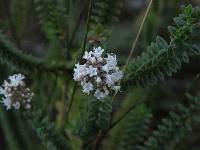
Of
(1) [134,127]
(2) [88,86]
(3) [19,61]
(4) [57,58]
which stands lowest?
(2) [88,86]

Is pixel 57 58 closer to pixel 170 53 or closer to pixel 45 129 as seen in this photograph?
pixel 45 129

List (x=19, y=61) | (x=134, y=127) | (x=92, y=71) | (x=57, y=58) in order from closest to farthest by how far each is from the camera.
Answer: (x=92, y=71)
(x=19, y=61)
(x=134, y=127)
(x=57, y=58)

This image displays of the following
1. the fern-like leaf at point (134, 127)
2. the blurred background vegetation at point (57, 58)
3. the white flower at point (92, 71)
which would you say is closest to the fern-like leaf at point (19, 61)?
the blurred background vegetation at point (57, 58)

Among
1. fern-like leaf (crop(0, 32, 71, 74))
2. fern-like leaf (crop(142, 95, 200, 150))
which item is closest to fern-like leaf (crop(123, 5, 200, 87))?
fern-like leaf (crop(142, 95, 200, 150))

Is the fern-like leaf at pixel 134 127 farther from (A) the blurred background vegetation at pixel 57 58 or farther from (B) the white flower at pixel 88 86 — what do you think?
(B) the white flower at pixel 88 86

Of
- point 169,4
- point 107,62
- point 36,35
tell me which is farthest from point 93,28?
point 36,35

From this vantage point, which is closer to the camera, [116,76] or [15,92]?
[116,76]

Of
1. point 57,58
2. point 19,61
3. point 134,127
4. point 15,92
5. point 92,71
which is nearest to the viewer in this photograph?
point 92,71

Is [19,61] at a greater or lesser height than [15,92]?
greater

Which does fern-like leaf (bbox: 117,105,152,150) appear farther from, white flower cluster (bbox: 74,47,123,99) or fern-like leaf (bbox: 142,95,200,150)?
white flower cluster (bbox: 74,47,123,99)

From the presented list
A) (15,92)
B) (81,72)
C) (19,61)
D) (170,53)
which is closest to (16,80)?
(15,92)
